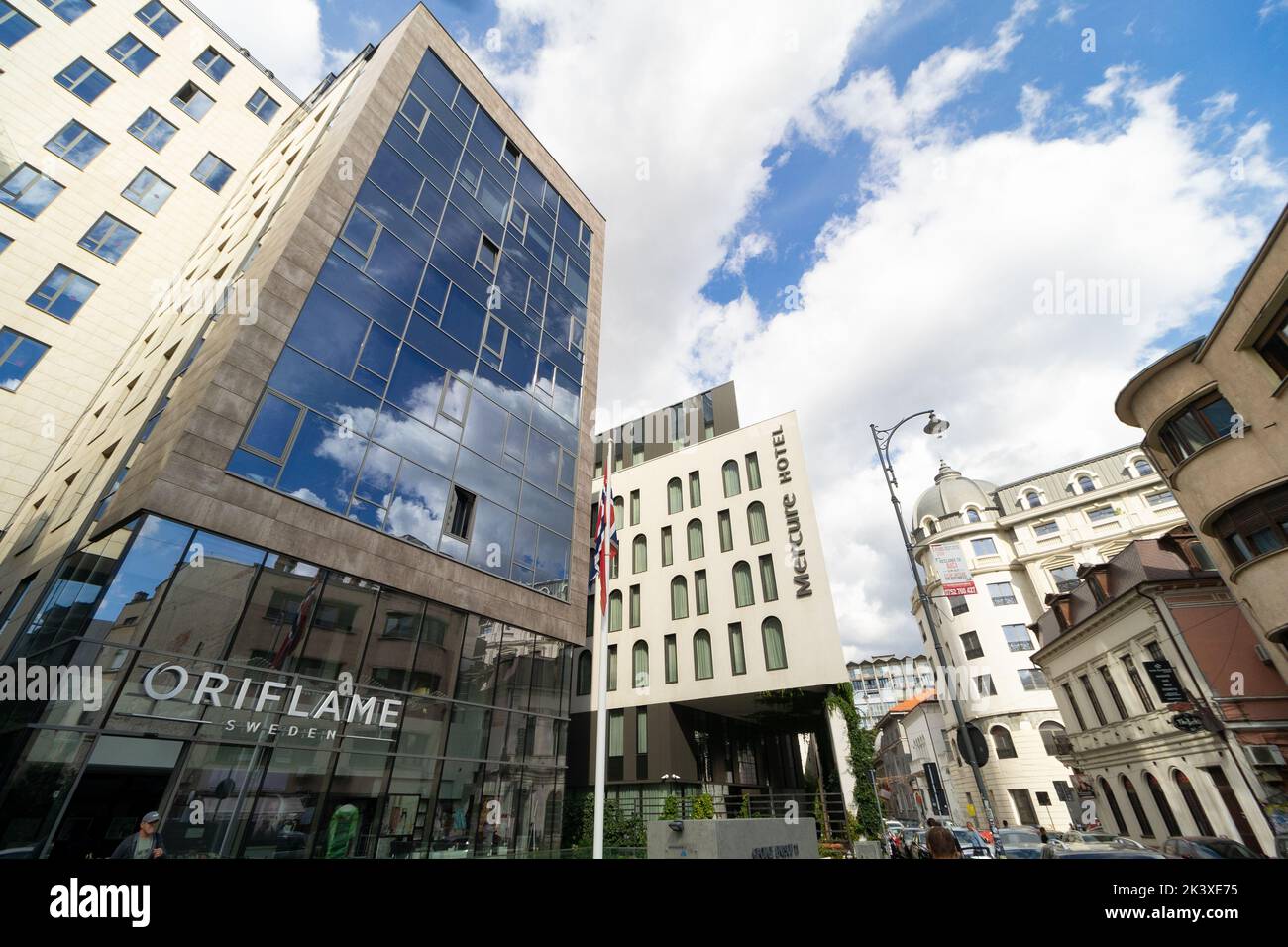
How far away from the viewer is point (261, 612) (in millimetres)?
13500

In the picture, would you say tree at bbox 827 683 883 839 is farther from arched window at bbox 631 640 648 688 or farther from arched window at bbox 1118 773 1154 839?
arched window at bbox 1118 773 1154 839

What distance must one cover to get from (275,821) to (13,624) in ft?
30.3

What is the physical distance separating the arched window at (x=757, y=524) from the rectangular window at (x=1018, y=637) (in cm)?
3225

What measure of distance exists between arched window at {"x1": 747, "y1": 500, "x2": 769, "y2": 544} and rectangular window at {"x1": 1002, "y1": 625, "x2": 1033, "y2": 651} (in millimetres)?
32246

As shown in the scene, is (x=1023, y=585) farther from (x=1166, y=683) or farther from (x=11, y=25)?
(x=11, y=25)

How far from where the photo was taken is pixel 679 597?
→ 36.0m

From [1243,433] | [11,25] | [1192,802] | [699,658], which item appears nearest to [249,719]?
[699,658]

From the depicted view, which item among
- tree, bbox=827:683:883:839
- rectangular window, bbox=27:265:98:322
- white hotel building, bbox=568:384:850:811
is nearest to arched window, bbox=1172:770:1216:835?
tree, bbox=827:683:883:839

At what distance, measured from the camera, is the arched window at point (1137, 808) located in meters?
27.4

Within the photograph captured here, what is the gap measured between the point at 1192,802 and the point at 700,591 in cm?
2397

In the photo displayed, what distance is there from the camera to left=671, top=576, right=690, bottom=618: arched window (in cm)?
3541

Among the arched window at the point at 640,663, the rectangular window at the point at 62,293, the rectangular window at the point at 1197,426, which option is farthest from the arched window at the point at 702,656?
the rectangular window at the point at 62,293

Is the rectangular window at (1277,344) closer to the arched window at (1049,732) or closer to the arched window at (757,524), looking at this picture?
the arched window at (757,524)
